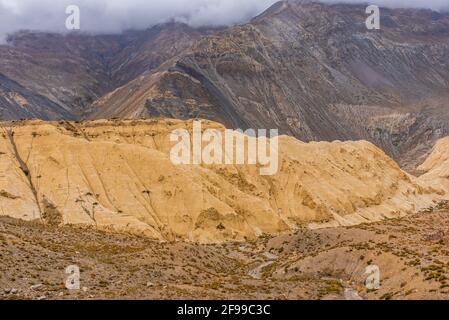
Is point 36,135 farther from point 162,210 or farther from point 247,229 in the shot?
point 247,229

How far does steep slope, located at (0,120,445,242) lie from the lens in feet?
254

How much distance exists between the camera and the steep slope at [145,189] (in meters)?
77.6

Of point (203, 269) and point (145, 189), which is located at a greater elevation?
point (145, 189)

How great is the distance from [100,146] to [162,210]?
46.9 ft

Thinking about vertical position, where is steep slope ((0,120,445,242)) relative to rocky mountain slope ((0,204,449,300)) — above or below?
above

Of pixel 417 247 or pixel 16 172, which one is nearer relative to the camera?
pixel 417 247

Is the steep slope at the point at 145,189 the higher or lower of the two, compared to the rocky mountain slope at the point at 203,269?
higher

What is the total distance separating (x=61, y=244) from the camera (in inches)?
1993

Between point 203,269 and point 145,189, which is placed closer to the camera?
point 203,269

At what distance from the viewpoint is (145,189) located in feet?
277

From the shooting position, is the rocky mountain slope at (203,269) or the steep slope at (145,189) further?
the steep slope at (145,189)

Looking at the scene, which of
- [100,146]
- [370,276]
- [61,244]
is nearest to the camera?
[370,276]
